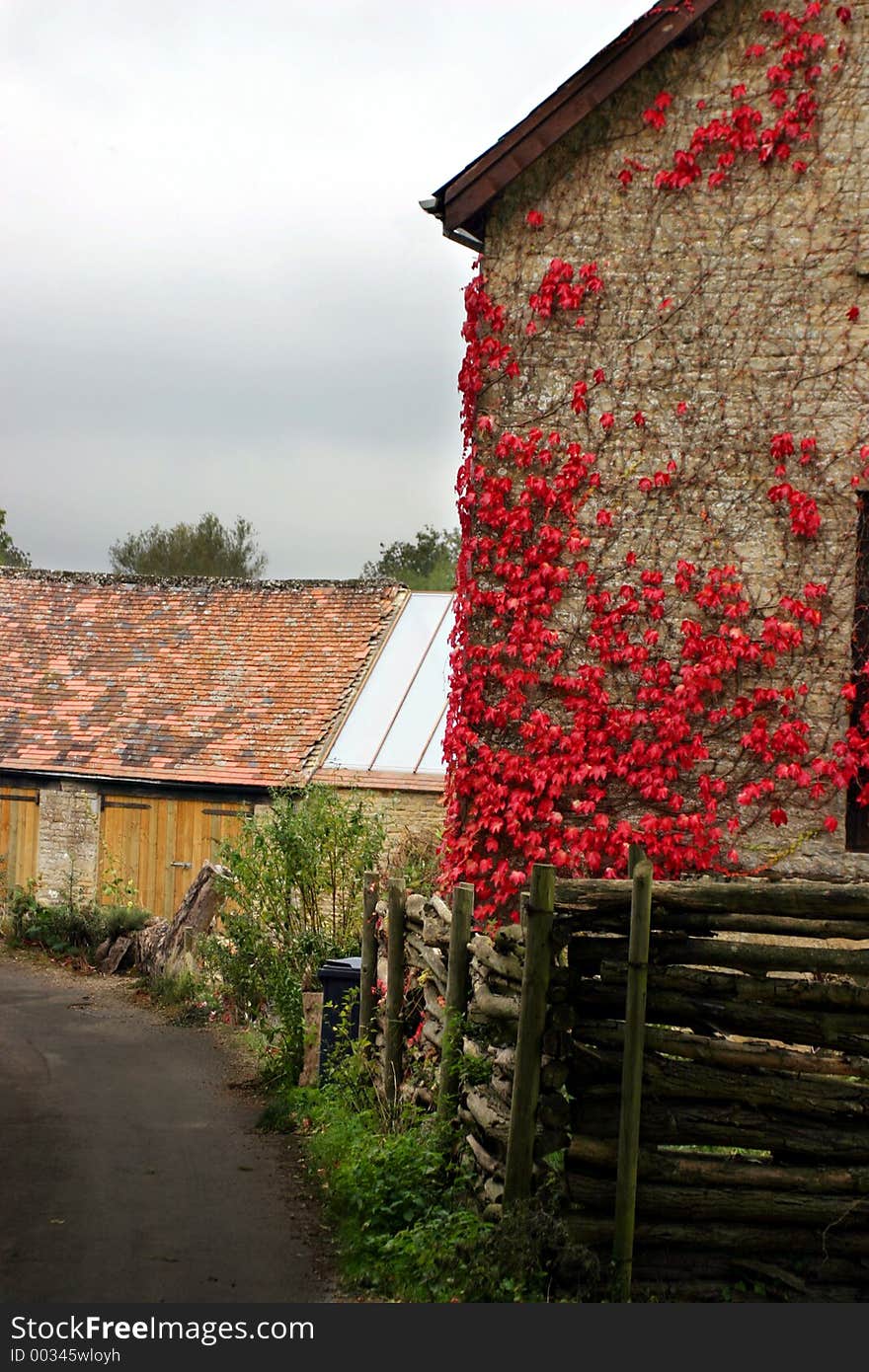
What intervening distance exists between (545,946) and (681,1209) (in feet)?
4.17

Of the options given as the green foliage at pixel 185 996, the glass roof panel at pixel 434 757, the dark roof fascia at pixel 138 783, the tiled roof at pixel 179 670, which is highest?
the tiled roof at pixel 179 670

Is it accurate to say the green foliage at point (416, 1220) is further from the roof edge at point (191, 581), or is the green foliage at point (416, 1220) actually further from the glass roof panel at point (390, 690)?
the roof edge at point (191, 581)

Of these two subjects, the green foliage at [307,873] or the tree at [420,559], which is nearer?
the green foliage at [307,873]

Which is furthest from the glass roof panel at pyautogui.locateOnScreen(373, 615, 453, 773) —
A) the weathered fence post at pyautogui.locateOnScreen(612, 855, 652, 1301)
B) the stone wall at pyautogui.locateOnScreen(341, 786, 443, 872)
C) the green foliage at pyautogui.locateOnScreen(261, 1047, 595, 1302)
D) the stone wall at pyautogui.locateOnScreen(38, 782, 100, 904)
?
the weathered fence post at pyautogui.locateOnScreen(612, 855, 652, 1301)

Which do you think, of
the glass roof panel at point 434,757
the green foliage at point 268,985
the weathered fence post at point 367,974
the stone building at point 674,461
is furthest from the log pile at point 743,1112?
the glass roof panel at point 434,757

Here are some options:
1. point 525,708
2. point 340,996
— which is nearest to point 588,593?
point 525,708

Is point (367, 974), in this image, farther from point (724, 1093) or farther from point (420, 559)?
point (420, 559)

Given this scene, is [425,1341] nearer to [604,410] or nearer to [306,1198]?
[306,1198]

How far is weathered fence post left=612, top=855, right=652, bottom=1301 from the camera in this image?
5695 mm

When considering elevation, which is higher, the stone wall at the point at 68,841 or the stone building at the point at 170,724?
the stone building at the point at 170,724

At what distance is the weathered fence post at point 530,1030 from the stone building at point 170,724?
1213 centimetres

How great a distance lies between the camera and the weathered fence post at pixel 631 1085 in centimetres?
570

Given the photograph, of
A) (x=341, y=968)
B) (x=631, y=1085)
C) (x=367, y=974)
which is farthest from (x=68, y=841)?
(x=631, y=1085)

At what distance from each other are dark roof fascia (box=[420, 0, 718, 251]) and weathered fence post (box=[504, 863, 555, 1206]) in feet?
18.2
